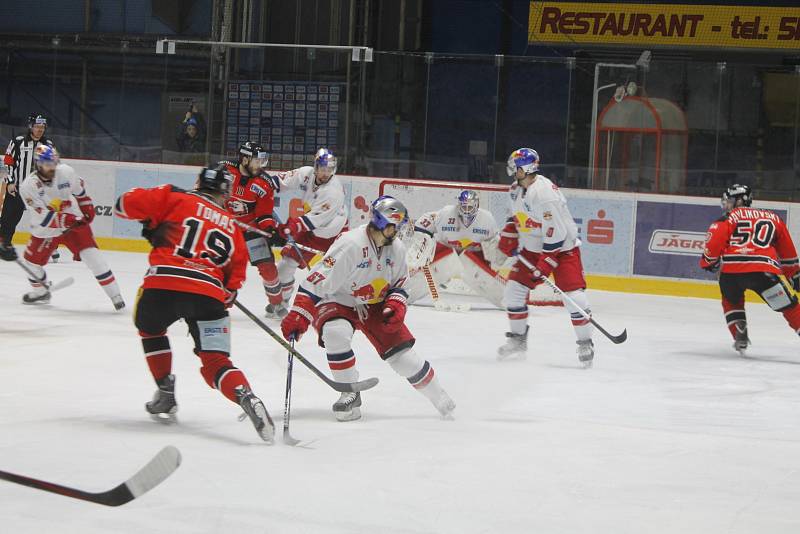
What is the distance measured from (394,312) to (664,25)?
10.9 meters

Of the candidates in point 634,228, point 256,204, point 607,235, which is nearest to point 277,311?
point 256,204

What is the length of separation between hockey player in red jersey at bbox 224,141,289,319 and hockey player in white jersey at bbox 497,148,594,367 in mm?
1741

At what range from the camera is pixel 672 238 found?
396 inches

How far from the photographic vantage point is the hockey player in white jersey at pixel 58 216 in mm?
7441

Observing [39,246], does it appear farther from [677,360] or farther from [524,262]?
[677,360]

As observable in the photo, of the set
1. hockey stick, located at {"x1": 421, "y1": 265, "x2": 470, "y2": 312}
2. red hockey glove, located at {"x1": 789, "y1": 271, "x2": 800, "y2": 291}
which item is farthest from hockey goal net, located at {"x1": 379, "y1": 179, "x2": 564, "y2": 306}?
red hockey glove, located at {"x1": 789, "y1": 271, "x2": 800, "y2": 291}

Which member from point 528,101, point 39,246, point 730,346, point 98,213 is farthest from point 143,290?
point 98,213

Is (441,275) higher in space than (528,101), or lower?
lower

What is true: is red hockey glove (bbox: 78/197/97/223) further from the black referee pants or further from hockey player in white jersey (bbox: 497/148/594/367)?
hockey player in white jersey (bbox: 497/148/594/367)

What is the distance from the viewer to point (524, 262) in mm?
6738

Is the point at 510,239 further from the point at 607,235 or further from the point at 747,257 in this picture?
the point at 607,235

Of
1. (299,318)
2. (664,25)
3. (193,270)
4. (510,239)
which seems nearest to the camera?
(193,270)

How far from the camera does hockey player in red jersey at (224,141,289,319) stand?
760cm

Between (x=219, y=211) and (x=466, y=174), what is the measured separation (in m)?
6.82
